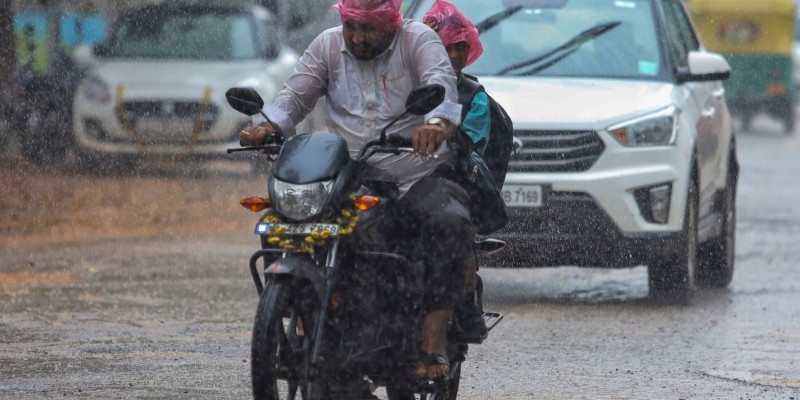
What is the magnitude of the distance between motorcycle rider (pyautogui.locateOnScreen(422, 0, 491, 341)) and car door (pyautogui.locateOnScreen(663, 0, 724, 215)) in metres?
3.74

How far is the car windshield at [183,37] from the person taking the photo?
1775 cm

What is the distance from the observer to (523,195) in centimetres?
935

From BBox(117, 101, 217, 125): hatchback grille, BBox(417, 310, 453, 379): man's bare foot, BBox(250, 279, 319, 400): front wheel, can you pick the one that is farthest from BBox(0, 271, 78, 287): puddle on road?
BBox(117, 101, 217, 125): hatchback grille

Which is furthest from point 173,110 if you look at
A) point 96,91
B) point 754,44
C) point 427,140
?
point 754,44

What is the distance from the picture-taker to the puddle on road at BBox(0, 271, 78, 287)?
10.2 meters

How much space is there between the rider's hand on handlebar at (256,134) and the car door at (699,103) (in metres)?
4.68

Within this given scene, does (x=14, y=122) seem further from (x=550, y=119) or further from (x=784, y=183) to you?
(x=550, y=119)

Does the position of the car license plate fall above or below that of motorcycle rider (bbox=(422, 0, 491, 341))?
below

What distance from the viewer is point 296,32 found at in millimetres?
21594

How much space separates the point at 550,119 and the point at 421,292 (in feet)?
→ 13.0

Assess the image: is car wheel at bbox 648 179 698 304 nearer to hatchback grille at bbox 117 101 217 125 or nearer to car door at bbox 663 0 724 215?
car door at bbox 663 0 724 215

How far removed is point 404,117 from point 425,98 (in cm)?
30

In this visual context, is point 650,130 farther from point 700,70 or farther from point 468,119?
point 468,119

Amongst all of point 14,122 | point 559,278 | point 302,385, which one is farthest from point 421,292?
point 14,122
